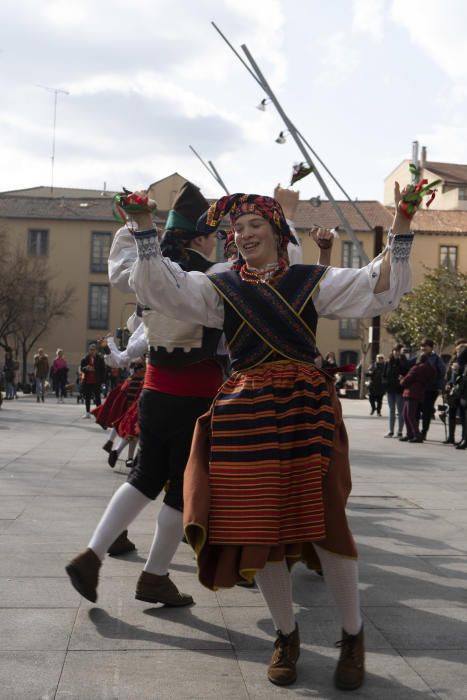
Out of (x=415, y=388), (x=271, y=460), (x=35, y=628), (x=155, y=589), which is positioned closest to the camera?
(x=271, y=460)

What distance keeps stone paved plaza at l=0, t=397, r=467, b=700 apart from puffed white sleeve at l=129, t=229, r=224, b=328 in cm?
127

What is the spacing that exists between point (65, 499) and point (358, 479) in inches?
128

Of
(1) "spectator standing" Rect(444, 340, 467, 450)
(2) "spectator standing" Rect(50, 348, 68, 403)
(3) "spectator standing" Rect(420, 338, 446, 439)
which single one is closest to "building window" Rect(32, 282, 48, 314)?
(2) "spectator standing" Rect(50, 348, 68, 403)

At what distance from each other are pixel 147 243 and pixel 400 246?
35.4 inches

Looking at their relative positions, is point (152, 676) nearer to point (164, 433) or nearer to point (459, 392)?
point (164, 433)

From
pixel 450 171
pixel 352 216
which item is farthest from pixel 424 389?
pixel 450 171

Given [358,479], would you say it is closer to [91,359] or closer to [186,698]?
[186,698]

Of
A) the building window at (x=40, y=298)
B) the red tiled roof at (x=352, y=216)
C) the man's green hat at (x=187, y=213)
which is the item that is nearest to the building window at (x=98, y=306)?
the building window at (x=40, y=298)

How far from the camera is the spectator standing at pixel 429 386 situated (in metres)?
15.5

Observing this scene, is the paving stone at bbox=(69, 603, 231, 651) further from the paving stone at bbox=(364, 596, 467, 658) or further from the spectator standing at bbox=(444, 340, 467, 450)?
the spectator standing at bbox=(444, 340, 467, 450)

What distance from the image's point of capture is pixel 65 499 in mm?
7430

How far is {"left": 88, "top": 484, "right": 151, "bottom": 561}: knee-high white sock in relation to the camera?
4.18 metres

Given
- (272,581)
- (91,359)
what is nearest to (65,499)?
(272,581)

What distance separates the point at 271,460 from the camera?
128 inches
